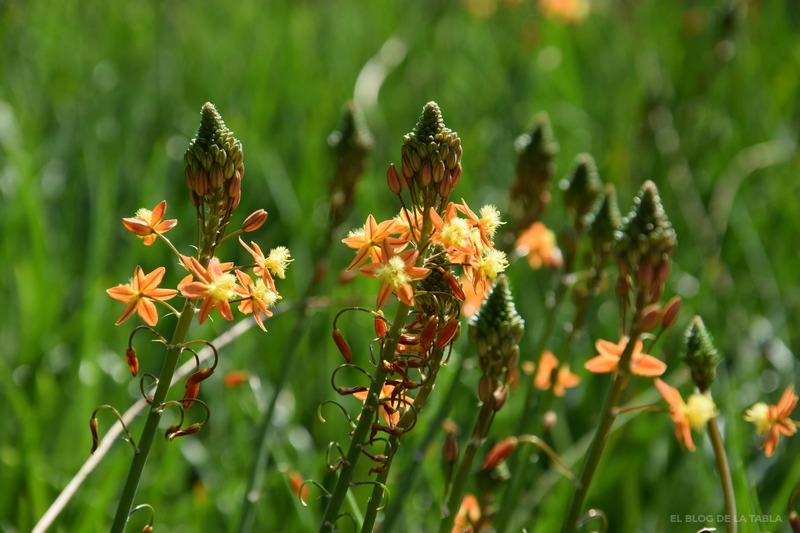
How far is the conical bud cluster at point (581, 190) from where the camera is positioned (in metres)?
2.17

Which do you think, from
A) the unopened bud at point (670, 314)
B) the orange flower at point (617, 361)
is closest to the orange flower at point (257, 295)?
the orange flower at point (617, 361)

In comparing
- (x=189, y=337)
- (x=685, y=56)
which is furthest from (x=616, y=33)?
(x=189, y=337)

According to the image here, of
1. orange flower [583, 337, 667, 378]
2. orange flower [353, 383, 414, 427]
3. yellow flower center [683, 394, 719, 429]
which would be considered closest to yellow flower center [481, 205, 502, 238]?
orange flower [353, 383, 414, 427]

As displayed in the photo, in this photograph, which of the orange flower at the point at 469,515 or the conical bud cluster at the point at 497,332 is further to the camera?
the orange flower at the point at 469,515

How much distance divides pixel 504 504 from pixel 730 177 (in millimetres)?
2921

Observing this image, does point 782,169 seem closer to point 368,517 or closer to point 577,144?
point 577,144

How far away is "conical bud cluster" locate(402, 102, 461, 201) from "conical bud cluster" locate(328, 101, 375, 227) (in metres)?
1.01

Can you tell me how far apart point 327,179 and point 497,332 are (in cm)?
271

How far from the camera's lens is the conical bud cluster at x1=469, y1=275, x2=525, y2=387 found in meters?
1.37

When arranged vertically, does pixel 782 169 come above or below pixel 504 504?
above

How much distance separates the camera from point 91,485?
2.70m

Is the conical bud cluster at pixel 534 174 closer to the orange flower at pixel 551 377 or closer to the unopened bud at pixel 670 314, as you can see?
the orange flower at pixel 551 377

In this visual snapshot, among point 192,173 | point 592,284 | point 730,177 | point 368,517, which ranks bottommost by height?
point 368,517

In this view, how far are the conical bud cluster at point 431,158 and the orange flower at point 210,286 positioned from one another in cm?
26
